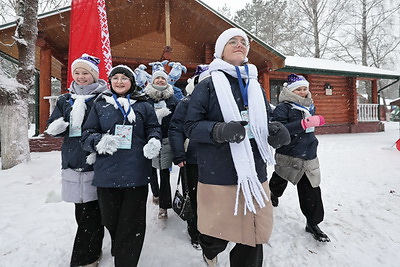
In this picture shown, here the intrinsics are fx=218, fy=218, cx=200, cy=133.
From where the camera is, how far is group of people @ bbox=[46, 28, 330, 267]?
1.46m

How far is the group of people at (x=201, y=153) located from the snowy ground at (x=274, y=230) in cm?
27

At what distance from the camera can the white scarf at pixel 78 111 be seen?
188 centimetres

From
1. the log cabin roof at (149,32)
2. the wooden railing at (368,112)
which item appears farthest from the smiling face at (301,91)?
the wooden railing at (368,112)

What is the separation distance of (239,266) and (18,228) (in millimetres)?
2639

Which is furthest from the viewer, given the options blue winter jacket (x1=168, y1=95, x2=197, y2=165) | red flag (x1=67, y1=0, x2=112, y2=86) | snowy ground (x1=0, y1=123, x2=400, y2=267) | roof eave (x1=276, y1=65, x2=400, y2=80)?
roof eave (x1=276, y1=65, x2=400, y2=80)

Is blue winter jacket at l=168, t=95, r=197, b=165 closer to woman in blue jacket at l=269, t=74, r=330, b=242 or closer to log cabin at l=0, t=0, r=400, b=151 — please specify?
woman in blue jacket at l=269, t=74, r=330, b=242

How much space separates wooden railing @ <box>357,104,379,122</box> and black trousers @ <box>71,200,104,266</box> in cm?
1513

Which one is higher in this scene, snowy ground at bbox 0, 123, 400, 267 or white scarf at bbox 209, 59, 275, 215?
white scarf at bbox 209, 59, 275, 215

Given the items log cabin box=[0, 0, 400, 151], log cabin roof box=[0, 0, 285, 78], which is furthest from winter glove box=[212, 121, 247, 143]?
log cabin roof box=[0, 0, 285, 78]

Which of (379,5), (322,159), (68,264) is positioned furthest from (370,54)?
(68,264)

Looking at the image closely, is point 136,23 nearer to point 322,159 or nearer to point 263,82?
point 263,82

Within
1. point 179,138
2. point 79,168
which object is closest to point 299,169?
point 179,138

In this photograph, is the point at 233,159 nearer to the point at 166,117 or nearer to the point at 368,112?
the point at 166,117

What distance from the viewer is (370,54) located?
26.2 meters
